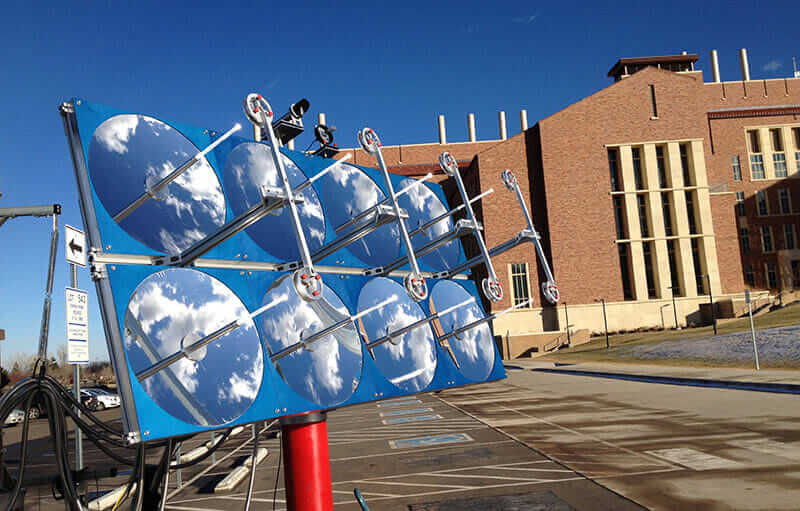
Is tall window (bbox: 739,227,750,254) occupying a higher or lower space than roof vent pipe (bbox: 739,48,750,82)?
lower

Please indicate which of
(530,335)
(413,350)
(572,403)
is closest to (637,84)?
(530,335)

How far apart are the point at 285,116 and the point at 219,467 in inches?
438

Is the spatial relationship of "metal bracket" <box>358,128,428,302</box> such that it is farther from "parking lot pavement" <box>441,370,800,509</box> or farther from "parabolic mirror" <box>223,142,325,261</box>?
"parking lot pavement" <box>441,370,800,509</box>

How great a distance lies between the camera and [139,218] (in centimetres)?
413

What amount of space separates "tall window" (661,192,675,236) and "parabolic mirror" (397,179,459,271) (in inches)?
2859

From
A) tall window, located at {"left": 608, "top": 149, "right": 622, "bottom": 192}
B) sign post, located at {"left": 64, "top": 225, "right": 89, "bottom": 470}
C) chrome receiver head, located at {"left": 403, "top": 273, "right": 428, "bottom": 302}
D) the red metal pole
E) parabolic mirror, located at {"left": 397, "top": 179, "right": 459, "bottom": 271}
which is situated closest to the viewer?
chrome receiver head, located at {"left": 403, "top": 273, "right": 428, "bottom": 302}

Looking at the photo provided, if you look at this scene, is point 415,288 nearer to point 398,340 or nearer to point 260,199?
point 398,340

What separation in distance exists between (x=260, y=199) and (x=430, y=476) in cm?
803

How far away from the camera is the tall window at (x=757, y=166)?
7981 cm

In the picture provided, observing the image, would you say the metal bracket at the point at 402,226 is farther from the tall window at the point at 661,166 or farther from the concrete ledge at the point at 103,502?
the tall window at the point at 661,166

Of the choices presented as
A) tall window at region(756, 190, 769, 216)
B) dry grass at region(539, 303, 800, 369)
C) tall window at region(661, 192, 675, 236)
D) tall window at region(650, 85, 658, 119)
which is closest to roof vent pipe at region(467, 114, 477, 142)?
tall window at region(650, 85, 658, 119)

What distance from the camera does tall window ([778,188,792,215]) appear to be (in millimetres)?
79188

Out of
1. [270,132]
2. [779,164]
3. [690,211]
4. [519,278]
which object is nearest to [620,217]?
[690,211]

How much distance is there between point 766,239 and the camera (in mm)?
79250
